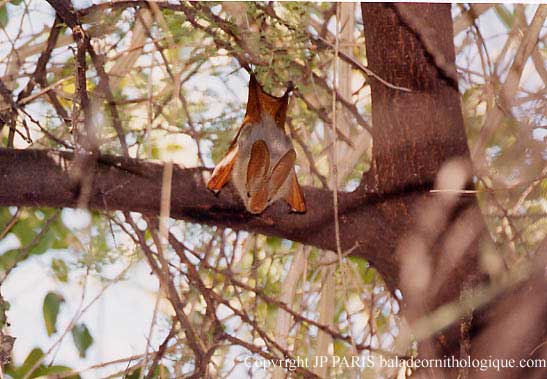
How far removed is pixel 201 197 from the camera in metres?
1.54

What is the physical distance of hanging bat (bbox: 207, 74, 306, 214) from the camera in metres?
1.48

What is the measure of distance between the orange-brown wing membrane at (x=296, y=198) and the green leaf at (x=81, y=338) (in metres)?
0.65

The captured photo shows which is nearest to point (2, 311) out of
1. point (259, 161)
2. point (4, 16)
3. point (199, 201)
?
point (199, 201)

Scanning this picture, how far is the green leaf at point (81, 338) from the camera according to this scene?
182 cm

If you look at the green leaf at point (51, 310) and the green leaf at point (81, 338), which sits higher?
the green leaf at point (51, 310)

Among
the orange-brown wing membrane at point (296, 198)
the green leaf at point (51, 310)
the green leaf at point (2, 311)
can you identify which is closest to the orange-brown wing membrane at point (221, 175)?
the orange-brown wing membrane at point (296, 198)

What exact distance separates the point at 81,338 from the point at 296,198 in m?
0.68

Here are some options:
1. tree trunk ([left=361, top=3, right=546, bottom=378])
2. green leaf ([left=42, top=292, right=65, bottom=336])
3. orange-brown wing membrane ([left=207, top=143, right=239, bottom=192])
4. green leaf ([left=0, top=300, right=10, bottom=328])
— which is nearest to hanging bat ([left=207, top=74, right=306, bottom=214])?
orange-brown wing membrane ([left=207, top=143, right=239, bottom=192])

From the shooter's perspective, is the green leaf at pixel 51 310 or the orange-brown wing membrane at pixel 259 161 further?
the green leaf at pixel 51 310

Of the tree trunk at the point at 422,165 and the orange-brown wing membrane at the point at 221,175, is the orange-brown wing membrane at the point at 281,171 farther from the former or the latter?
the tree trunk at the point at 422,165

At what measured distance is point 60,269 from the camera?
2045 millimetres

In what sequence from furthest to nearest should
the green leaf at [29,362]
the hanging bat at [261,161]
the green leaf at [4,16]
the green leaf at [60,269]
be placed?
the green leaf at [60,269]
the green leaf at [4,16]
the green leaf at [29,362]
the hanging bat at [261,161]

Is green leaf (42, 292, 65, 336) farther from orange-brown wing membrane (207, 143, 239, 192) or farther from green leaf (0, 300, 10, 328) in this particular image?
orange-brown wing membrane (207, 143, 239, 192)

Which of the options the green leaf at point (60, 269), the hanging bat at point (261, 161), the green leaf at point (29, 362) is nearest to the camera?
the hanging bat at point (261, 161)
